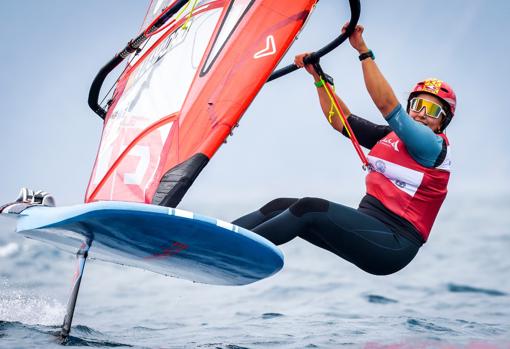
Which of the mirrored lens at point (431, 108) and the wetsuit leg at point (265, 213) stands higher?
the mirrored lens at point (431, 108)

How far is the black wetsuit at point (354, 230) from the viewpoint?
4281 millimetres

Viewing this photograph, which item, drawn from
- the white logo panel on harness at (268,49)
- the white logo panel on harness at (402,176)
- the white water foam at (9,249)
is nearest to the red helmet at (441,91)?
the white logo panel on harness at (402,176)

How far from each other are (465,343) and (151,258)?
2.36 m

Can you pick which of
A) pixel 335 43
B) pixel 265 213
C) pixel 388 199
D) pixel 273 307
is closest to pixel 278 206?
pixel 265 213

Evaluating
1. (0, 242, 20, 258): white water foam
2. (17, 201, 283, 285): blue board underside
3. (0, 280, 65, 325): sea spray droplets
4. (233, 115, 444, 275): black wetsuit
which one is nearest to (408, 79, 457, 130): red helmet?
(233, 115, 444, 275): black wetsuit

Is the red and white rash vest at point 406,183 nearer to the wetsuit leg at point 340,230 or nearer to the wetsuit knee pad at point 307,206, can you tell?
the wetsuit leg at point 340,230

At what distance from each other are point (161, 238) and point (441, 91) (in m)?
1.81

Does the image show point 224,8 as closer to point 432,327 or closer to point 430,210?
point 430,210

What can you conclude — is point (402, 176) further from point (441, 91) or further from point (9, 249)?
point (9, 249)

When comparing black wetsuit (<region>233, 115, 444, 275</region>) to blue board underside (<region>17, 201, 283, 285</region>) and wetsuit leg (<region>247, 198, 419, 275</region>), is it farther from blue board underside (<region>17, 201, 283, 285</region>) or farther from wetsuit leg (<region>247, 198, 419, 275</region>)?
blue board underside (<region>17, 201, 283, 285</region>)

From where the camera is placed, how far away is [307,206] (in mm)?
4289

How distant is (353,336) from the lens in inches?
226

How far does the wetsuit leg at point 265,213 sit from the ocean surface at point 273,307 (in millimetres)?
1083

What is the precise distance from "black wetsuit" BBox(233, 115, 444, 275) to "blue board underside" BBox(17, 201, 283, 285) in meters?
0.22
